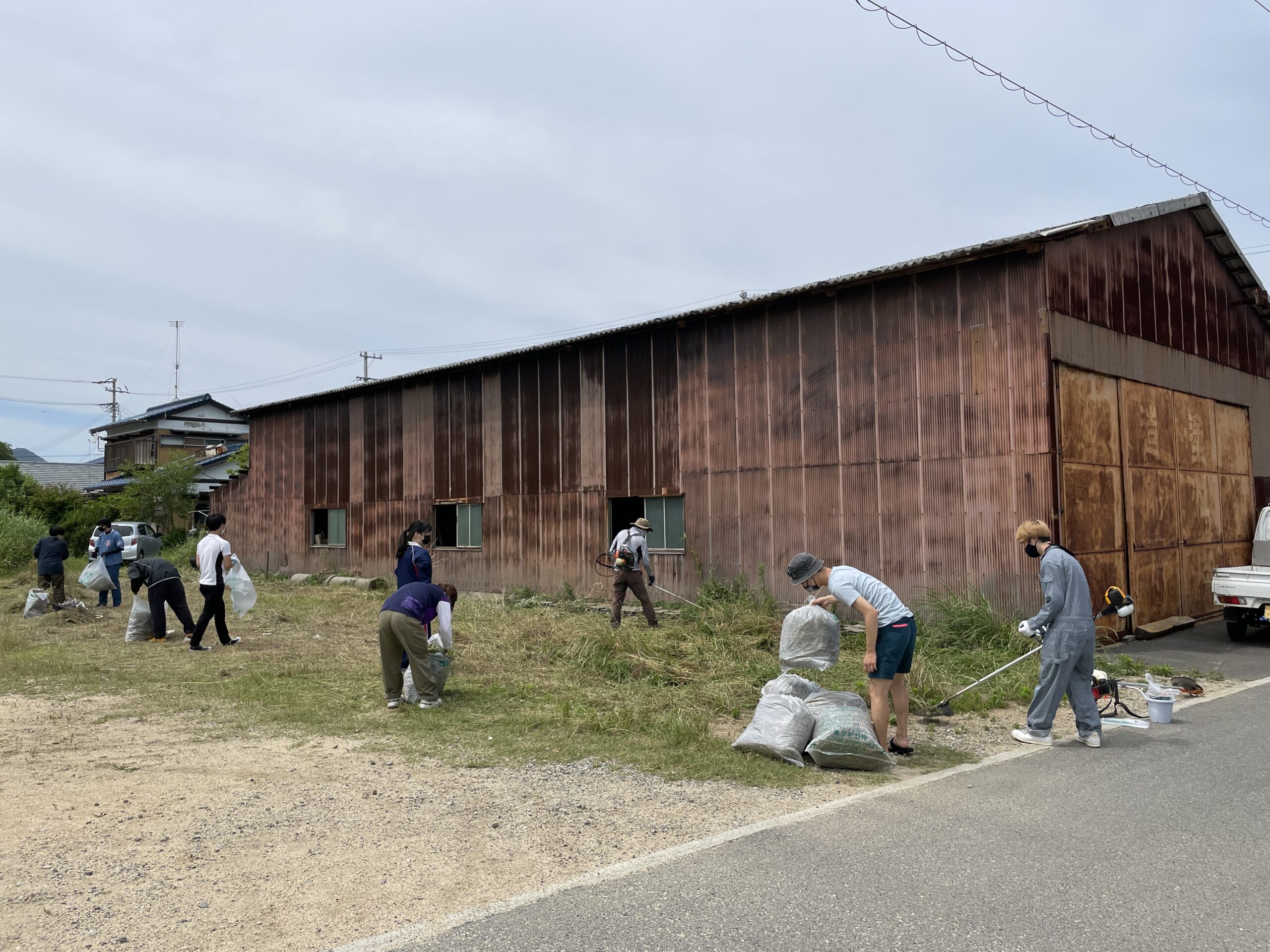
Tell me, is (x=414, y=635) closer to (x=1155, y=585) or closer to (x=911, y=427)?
(x=911, y=427)

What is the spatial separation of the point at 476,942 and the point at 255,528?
79.6 feet

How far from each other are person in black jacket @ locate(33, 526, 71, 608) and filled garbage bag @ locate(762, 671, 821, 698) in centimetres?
1431

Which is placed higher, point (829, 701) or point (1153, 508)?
point (1153, 508)

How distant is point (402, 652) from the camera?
798cm

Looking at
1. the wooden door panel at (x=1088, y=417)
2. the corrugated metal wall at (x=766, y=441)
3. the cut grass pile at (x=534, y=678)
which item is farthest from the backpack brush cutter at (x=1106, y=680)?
the wooden door panel at (x=1088, y=417)

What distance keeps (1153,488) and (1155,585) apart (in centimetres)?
143

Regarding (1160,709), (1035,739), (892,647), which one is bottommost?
(1035,739)

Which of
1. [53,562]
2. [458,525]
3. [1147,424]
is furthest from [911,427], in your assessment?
[53,562]

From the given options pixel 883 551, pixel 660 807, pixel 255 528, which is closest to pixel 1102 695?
pixel 660 807

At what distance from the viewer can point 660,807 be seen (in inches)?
206

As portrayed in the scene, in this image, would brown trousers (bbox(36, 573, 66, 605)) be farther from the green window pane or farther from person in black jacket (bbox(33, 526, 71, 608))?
the green window pane

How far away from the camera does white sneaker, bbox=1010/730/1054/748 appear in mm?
6734

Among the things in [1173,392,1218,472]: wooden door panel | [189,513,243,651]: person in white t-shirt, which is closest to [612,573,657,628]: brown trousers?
[189,513,243,651]: person in white t-shirt

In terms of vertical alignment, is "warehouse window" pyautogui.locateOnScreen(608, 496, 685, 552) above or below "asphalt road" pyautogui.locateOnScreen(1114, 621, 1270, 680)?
above
